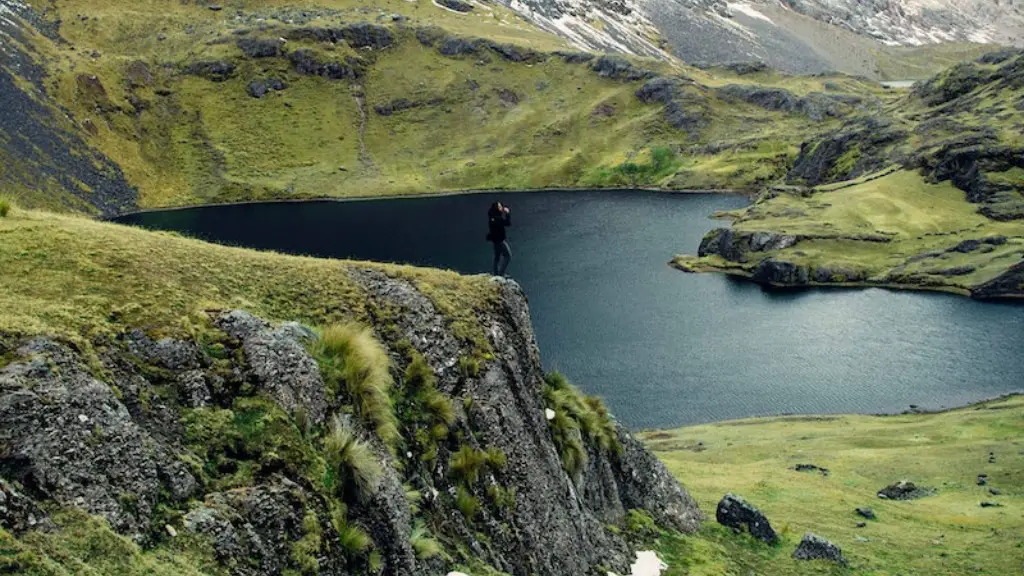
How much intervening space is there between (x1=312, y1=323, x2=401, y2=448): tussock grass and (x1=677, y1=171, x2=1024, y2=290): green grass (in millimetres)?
158612

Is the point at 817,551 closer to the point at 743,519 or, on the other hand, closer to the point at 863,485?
the point at 743,519

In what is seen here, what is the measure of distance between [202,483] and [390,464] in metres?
5.05

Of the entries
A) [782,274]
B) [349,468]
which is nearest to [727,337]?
[782,274]

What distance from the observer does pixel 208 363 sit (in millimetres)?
16438

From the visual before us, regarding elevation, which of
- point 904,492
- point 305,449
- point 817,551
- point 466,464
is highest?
point 305,449

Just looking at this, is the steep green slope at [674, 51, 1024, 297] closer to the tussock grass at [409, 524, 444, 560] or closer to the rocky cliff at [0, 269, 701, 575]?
the rocky cliff at [0, 269, 701, 575]

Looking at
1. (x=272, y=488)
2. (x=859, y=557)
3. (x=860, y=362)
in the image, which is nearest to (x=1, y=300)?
(x=272, y=488)

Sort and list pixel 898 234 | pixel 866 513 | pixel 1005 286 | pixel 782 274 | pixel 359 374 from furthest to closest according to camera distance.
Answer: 1. pixel 898 234
2. pixel 782 274
3. pixel 1005 286
4. pixel 866 513
5. pixel 359 374

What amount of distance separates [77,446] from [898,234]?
194 m

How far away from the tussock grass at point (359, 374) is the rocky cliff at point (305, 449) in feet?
0.18

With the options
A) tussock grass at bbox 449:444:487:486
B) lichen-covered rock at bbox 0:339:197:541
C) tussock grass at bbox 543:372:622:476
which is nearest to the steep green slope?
tussock grass at bbox 543:372:622:476

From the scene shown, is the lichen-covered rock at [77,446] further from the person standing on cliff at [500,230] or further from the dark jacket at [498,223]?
the dark jacket at [498,223]

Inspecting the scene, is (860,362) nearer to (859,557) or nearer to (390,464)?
(859,557)

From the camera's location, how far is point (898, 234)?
180 metres
